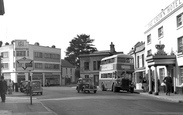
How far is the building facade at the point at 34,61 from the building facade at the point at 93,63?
44.0ft

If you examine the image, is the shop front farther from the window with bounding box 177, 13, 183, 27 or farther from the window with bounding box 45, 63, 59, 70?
the window with bounding box 177, 13, 183, 27

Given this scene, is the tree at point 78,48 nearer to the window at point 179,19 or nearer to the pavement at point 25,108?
the window at point 179,19

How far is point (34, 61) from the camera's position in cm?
7512

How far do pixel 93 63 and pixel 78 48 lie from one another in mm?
22393

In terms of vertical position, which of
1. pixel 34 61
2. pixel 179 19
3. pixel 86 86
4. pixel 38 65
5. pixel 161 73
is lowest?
pixel 86 86

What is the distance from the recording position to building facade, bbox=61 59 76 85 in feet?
286

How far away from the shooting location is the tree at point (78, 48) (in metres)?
89.7

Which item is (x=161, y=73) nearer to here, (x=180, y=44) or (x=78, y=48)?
(x=180, y=44)

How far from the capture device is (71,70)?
299ft

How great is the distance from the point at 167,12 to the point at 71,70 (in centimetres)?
6413

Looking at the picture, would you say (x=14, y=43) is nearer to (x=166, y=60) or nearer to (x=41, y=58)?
Answer: (x=41, y=58)

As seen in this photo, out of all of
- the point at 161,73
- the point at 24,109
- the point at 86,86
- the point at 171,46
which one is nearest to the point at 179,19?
the point at 171,46

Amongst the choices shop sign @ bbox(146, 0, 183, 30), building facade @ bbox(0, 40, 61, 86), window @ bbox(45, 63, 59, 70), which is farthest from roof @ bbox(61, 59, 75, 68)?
shop sign @ bbox(146, 0, 183, 30)

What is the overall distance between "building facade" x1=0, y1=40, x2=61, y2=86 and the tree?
660cm
